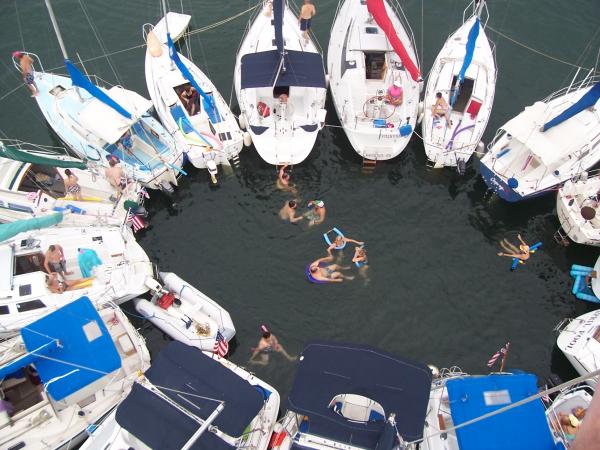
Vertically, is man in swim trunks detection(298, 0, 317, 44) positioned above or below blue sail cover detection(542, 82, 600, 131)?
above

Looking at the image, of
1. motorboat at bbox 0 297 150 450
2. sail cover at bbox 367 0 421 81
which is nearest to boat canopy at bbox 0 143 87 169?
motorboat at bbox 0 297 150 450

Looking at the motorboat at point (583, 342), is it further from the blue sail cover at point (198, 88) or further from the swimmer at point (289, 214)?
the blue sail cover at point (198, 88)

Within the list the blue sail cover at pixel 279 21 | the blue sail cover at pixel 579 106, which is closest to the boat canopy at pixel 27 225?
Answer: the blue sail cover at pixel 279 21

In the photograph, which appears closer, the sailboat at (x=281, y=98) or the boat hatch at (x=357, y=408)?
the boat hatch at (x=357, y=408)

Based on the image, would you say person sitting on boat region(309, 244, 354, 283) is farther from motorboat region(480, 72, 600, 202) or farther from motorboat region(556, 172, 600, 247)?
motorboat region(556, 172, 600, 247)

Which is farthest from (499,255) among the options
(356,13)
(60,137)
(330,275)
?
(60,137)

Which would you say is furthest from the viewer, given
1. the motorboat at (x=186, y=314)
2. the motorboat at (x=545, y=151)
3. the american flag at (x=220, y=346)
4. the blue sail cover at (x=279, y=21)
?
the blue sail cover at (x=279, y=21)

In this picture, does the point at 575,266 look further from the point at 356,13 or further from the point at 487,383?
the point at 356,13
